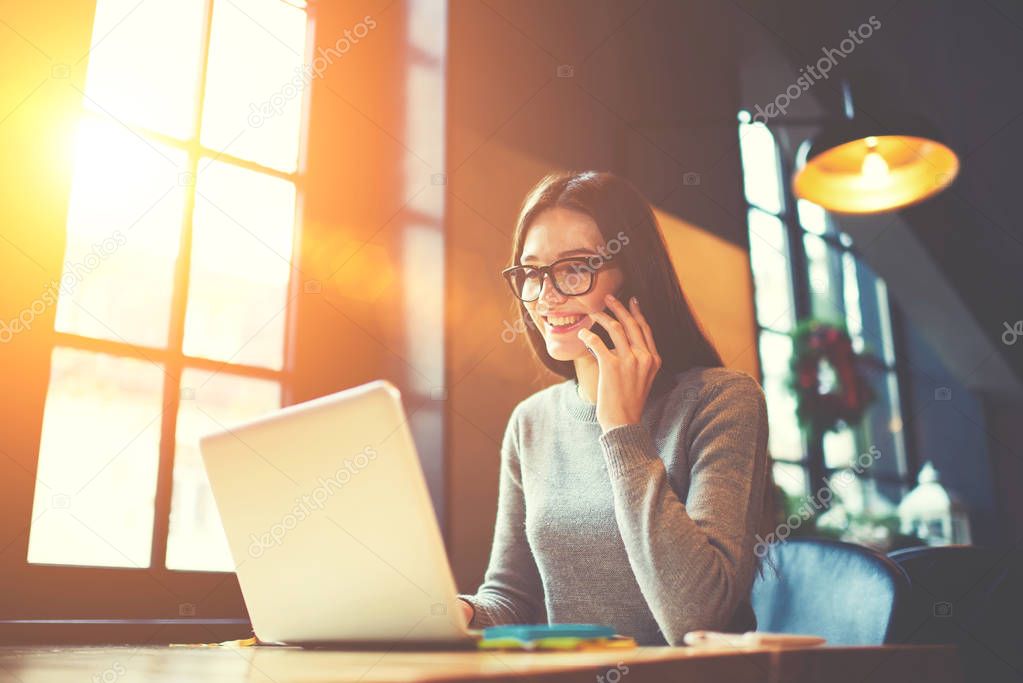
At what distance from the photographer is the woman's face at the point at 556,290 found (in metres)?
1.50

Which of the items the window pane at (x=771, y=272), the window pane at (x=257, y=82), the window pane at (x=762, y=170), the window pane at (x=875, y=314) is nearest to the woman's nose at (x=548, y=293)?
the window pane at (x=257, y=82)

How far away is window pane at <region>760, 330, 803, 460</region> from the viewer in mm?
4730

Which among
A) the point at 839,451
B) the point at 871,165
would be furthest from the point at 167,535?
the point at 839,451

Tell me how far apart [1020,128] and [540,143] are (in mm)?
3199

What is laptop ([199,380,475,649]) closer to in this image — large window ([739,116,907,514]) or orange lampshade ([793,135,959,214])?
orange lampshade ([793,135,959,214])

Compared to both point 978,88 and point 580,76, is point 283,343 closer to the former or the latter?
point 580,76

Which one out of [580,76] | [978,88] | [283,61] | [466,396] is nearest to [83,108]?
[283,61]

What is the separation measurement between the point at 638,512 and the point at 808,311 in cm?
507

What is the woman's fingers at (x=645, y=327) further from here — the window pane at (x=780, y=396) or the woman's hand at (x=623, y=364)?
the window pane at (x=780, y=396)

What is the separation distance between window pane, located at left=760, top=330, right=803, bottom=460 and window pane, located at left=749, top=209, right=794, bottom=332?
14 centimetres

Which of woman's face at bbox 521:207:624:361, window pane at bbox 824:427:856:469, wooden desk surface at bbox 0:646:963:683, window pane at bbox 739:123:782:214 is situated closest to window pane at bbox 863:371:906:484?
window pane at bbox 824:427:856:469

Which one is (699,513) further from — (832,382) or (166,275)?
(832,382)

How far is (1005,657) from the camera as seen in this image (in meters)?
1.55

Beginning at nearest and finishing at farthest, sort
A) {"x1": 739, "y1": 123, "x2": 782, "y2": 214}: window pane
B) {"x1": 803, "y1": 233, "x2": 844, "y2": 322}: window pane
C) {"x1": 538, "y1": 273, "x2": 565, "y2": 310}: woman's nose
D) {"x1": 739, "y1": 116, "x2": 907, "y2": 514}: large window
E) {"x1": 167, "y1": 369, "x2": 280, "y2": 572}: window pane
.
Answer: {"x1": 538, "y1": 273, "x2": 565, "y2": 310}: woman's nose → {"x1": 167, "y1": 369, "x2": 280, "y2": 572}: window pane → {"x1": 739, "y1": 116, "x2": 907, "y2": 514}: large window → {"x1": 739, "y1": 123, "x2": 782, "y2": 214}: window pane → {"x1": 803, "y1": 233, "x2": 844, "y2": 322}: window pane
